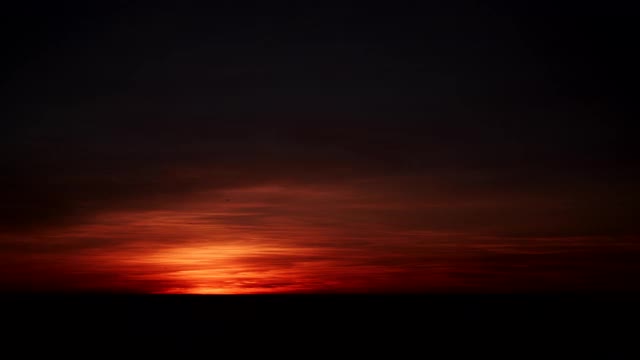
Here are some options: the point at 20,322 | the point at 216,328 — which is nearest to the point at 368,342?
the point at 216,328

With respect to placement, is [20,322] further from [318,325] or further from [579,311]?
[579,311]

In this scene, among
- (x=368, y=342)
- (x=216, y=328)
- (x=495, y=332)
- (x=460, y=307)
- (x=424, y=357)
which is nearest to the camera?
(x=424, y=357)

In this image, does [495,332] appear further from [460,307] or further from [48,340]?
[460,307]

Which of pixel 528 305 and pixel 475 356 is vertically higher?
pixel 528 305

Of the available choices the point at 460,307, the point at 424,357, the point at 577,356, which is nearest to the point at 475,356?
the point at 424,357

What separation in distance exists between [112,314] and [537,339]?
3051 centimetres

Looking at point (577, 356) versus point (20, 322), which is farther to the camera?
point (20, 322)

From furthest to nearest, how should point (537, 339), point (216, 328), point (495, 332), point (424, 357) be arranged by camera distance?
point (216, 328), point (495, 332), point (537, 339), point (424, 357)

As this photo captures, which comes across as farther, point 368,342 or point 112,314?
point 112,314

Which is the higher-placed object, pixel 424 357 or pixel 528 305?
pixel 528 305

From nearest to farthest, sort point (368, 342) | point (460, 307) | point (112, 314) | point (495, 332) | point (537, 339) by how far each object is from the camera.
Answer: point (368, 342) → point (537, 339) → point (495, 332) → point (112, 314) → point (460, 307)

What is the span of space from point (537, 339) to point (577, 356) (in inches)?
278

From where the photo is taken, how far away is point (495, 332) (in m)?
39.1

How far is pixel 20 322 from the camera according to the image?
44.0 metres
